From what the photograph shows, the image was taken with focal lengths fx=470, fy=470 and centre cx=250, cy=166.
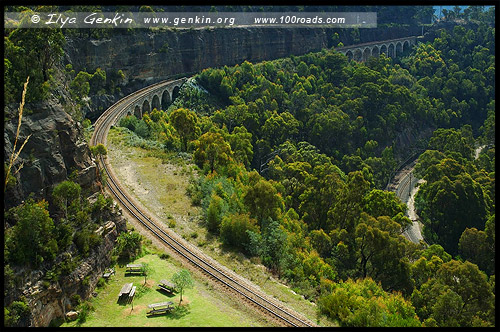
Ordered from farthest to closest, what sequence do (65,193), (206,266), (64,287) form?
(206,266), (65,193), (64,287)

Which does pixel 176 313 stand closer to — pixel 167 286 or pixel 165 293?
pixel 165 293

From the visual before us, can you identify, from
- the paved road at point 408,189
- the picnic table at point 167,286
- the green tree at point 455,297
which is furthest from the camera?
the paved road at point 408,189

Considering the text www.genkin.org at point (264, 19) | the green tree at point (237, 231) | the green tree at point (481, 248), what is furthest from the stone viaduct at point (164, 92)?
the green tree at point (481, 248)

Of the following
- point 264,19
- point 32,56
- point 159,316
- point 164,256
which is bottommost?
point 159,316

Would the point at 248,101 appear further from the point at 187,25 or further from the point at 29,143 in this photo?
the point at 29,143

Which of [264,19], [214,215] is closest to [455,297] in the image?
[214,215]

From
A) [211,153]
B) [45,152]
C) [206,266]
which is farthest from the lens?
[211,153]

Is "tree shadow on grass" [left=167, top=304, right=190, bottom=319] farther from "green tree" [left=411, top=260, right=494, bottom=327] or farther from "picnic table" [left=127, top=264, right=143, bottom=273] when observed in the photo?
"green tree" [left=411, top=260, right=494, bottom=327]

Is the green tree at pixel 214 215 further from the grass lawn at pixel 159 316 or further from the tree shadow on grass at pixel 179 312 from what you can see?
the tree shadow on grass at pixel 179 312
